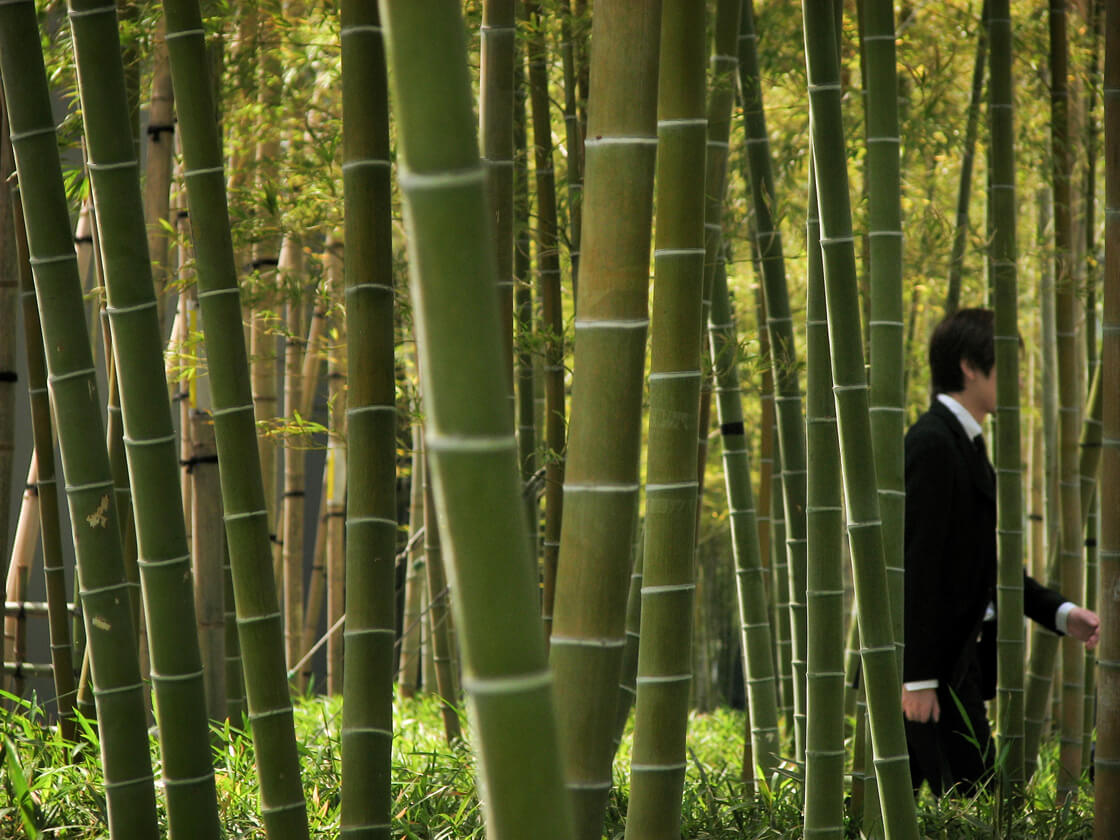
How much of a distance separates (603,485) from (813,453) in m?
0.81

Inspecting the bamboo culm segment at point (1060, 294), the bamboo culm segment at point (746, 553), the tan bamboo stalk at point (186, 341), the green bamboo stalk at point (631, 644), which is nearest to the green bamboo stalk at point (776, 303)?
the bamboo culm segment at point (746, 553)

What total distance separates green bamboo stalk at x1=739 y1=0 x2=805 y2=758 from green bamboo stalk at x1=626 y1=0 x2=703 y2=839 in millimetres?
1070

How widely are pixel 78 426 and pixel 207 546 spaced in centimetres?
106

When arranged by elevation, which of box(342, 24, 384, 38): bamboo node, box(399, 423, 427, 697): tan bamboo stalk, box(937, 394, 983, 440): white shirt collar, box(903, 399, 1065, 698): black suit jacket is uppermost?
box(342, 24, 384, 38): bamboo node

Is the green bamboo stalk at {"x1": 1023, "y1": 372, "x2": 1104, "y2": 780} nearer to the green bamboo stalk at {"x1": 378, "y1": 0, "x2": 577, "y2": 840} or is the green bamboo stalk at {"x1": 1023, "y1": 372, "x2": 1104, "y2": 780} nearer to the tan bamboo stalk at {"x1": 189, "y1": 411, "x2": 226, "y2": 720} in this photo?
the tan bamboo stalk at {"x1": 189, "y1": 411, "x2": 226, "y2": 720}

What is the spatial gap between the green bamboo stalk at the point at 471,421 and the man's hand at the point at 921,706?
1747 millimetres

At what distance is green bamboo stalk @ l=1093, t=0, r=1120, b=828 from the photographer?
1.39m

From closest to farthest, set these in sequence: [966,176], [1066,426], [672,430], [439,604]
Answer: [672,430], [1066,426], [966,176], [439,604]

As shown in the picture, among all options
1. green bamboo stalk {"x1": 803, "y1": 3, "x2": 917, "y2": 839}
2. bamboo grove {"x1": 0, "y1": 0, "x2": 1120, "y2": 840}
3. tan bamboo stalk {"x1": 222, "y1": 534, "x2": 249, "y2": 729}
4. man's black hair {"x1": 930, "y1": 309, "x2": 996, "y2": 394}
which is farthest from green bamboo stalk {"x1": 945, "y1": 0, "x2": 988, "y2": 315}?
tan bamboo stalk {"x1": 222, "y1": 534, "x2": 249, "y2": 729}

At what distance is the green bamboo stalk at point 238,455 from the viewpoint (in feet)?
4.23

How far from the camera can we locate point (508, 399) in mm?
713

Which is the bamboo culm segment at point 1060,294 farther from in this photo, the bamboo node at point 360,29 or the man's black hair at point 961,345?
the bamboo node at point 360,29

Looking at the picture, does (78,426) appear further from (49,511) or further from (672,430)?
(49,511)

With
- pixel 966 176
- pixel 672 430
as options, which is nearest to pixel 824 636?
pixel 672 430
